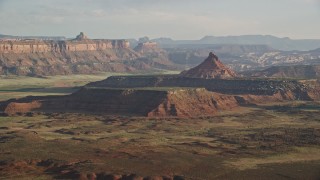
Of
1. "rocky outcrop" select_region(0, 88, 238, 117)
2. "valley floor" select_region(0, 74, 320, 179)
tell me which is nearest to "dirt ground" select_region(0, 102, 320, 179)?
"valley floor" select_region(0, 74, 320, 179)

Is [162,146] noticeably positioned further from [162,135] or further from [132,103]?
[132,103]

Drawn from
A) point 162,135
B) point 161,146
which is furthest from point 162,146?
point 162,135

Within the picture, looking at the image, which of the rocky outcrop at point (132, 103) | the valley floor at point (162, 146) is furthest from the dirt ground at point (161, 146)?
the rocky outcrop at point (132, 103)

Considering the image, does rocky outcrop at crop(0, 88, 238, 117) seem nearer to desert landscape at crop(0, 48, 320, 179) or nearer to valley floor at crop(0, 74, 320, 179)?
desert landscape at crop(0, 48, 320, 179)

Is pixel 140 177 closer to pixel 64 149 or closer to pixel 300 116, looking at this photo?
pixel 64 149

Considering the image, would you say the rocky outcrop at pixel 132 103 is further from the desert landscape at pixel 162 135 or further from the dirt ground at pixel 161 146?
the dirt ground at pixel 161 146

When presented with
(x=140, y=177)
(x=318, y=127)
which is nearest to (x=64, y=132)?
(x=140, y=177)
